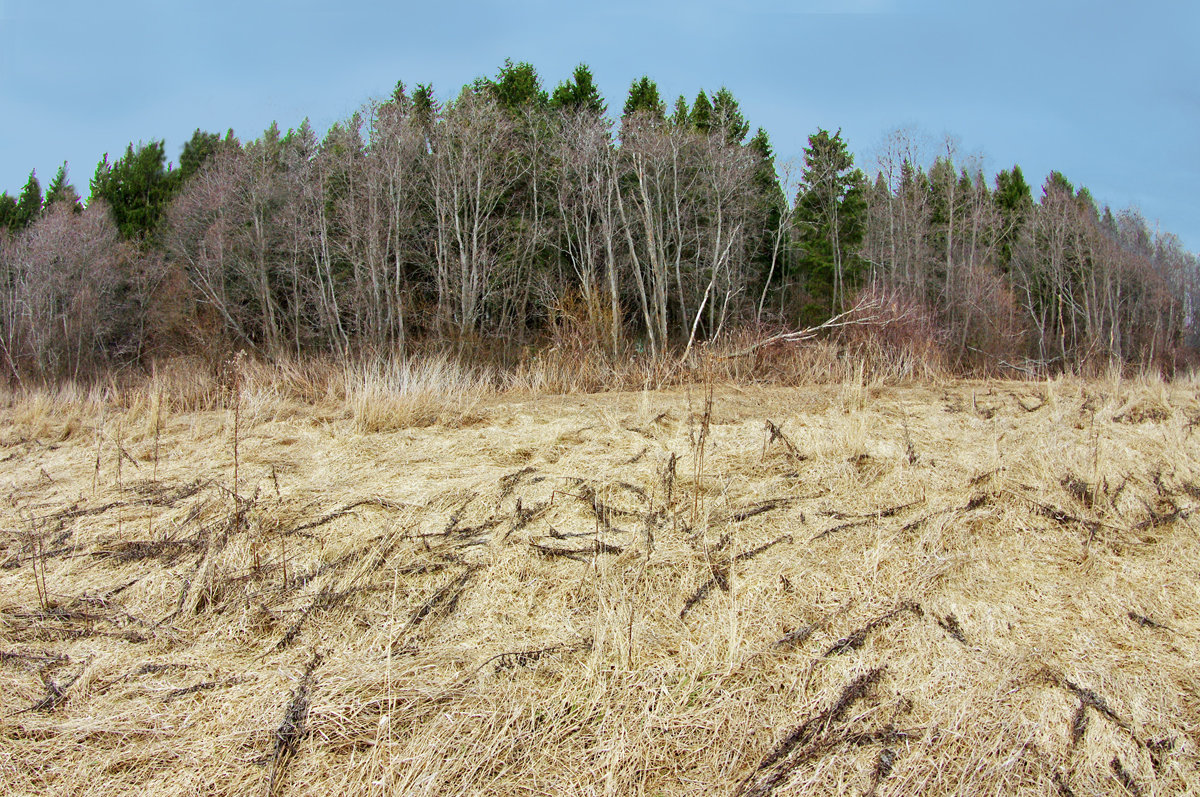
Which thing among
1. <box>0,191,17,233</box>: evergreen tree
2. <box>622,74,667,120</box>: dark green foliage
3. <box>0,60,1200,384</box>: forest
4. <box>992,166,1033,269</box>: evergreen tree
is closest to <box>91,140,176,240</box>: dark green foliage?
<box>0,60,1200,384</box>: forest

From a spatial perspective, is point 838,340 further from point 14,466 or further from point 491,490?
point 14,466

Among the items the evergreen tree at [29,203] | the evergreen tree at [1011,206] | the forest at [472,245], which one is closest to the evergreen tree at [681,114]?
the forest at [472,245]

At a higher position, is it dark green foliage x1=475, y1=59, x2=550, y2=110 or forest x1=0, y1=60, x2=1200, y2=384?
dark green foliage x1=475, y1=59, x2=550, y2=110

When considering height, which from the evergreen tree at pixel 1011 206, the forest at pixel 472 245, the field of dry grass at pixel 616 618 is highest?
the evergreen tree at pixel 1011 206

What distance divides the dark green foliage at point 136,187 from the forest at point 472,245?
0.18 m

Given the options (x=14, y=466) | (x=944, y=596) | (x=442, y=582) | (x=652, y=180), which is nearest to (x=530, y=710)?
(x=442, y=582)

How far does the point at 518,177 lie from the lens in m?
19.0

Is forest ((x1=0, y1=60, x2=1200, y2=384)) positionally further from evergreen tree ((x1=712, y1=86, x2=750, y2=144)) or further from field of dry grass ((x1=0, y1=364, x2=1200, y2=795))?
field of dry grass ((x1=0, y1=364, x2=1200, y2=795))

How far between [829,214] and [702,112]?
625 centimetres

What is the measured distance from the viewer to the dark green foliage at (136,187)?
27.1m

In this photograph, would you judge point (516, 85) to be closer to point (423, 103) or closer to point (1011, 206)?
point (423, 103)

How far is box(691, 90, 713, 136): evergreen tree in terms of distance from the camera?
80.0 ft

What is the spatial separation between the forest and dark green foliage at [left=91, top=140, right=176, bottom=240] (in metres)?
0.18

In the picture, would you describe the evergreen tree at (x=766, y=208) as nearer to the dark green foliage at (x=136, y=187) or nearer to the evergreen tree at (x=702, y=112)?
the evergreen tree at (x=702, y=112)
